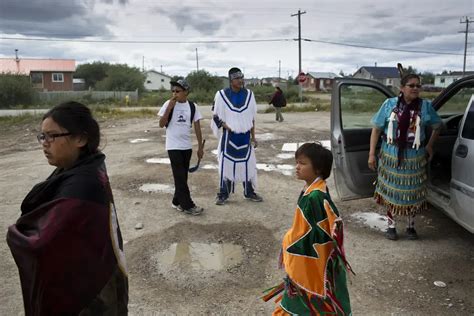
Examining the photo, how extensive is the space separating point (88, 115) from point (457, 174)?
11.2 feet

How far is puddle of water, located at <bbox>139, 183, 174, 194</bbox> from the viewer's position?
6590 millimetres

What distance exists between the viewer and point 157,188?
6707mm

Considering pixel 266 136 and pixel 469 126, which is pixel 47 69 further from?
pixel 469 126

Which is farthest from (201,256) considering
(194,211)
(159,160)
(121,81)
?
(121,81)

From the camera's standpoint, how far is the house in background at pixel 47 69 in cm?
5009

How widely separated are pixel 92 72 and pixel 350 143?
213 ft

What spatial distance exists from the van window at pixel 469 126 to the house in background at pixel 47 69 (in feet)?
172

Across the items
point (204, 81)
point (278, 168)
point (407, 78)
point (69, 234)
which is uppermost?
point (204, 81)

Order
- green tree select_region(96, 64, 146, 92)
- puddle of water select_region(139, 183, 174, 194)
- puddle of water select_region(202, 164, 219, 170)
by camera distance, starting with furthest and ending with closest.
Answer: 1. green tree select_region(96, 64, 146, 92)
2. puddle of water select_region(202, 164, 219, 170)
3. puddle of water select_region(139, 183, 174, 194)

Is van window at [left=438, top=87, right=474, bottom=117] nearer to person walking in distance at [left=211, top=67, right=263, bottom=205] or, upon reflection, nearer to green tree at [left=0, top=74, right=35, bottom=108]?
person walking in distance at [left=211, top=67, right=263, bottom=205]

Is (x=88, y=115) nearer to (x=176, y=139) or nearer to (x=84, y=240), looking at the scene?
(x=84, y=240)

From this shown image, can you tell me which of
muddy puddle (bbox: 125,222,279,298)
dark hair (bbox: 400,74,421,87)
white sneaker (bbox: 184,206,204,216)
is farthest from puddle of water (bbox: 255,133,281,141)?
dark hair (bbox: 400,74,421,87)

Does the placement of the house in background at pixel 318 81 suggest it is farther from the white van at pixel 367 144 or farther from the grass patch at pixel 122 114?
the white van at pixel 367 144

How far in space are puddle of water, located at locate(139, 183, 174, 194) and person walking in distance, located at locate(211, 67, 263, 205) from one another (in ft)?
3.28
